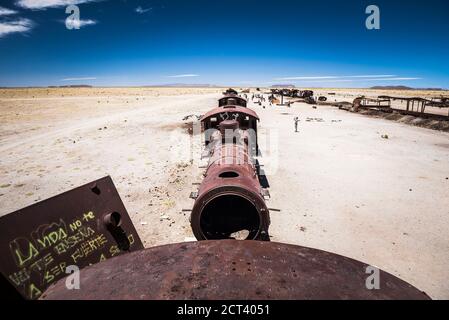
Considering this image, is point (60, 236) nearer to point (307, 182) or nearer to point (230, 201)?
point (230, 201)

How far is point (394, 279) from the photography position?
Result: 105 inches

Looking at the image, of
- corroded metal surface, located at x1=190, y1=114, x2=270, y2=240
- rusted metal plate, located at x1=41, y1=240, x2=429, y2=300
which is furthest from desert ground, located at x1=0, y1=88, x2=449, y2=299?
rusted metal plate, located at x1=41, y1=240, x2=429, y2=300

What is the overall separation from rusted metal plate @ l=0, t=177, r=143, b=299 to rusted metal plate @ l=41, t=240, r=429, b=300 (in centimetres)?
98

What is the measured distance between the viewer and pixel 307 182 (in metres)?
10.3

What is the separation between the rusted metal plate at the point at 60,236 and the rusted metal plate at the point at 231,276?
38.5 inches

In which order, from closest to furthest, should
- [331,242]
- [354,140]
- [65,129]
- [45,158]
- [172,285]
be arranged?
[172,285] → [331,242] → [45,158] → [354,140] → [65,129]

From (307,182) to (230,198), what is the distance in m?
4.92

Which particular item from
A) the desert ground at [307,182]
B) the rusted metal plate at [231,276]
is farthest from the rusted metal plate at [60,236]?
the desert ground at [307,182]

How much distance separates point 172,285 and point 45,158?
1419cm

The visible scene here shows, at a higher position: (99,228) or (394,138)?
(99,228)

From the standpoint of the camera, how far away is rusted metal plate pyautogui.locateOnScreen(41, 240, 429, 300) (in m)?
2.32

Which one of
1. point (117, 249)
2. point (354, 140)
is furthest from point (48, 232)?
point (354, 140)

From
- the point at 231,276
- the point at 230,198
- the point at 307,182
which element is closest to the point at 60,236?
the point at 231,276
